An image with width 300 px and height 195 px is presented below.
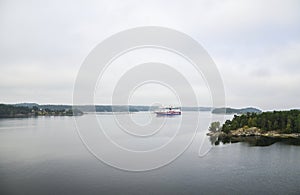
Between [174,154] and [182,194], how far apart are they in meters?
4.80

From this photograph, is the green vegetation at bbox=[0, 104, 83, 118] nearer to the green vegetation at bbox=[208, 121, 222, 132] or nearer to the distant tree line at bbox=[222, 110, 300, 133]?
the green vegetation at bbox=[208, 121, 222, 132]

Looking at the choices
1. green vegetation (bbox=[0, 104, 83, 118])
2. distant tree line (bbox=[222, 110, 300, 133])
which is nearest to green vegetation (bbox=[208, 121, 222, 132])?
distant tree line (bbox=[222, 110, 300, 133])

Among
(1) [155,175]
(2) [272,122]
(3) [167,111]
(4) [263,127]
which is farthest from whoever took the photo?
(3) [167,111]

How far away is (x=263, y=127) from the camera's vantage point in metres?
19.4

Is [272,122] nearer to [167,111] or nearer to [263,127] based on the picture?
[263,127]

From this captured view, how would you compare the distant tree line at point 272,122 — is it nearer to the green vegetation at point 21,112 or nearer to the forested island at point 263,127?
the forested island at point 263,127

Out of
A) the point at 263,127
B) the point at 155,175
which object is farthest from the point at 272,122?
the point at 155,175

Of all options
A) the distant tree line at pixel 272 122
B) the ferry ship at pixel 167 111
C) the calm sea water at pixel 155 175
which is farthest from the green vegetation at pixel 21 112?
the calm sea water at pixel 155 175

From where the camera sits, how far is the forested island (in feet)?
60.3

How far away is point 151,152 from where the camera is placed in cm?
1137

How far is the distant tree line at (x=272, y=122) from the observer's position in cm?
1870

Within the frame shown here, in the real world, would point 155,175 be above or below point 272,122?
below

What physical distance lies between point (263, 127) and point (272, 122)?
0.94 meters

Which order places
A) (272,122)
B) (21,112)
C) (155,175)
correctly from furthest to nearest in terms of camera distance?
(21,112), (272,122), (155,175)
